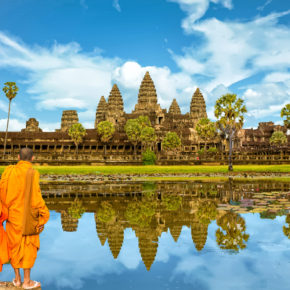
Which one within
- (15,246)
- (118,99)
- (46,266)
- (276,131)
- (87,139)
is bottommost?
(46,266)

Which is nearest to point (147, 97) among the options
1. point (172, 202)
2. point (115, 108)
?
point (115, 108)

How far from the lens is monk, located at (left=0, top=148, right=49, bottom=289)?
18.4 ft

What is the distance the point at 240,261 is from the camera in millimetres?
6883

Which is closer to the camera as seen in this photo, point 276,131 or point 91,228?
point 91,228

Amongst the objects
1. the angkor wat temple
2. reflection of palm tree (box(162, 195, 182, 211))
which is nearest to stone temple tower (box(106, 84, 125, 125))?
the angkor wat temple

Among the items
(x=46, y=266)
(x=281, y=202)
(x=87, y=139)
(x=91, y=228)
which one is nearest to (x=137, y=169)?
(x=281, y=202)

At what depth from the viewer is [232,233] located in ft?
29.7

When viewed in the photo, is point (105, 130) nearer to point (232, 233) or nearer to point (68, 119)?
point (68, 119)

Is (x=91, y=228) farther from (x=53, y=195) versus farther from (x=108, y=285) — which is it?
(x=53, y=195)

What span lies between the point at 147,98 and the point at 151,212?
340 feet

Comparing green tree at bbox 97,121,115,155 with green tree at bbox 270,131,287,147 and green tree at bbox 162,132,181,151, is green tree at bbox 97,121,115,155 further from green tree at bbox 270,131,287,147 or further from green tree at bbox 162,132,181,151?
green tree at bbox 270,131,287,147

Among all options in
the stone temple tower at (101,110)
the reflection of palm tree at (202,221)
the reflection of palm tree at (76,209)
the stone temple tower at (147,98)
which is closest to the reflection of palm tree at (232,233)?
the reflection of palm tree at (202,221)

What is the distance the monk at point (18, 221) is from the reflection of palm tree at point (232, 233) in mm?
4072

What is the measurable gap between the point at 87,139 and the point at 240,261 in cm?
8282
